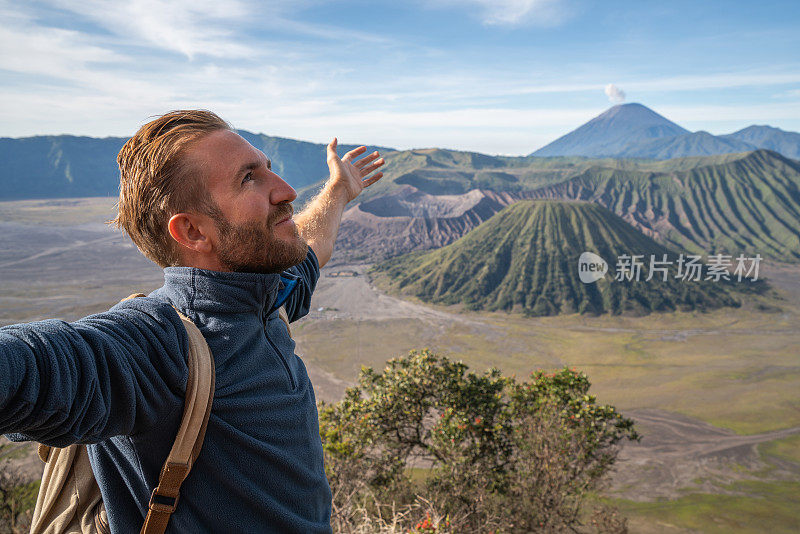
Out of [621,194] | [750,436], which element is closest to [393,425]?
[750,436]

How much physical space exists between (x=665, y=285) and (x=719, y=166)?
47.0m

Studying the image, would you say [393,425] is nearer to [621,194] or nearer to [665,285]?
[665,285]

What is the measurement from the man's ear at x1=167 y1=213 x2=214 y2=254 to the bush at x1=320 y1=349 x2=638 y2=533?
6624mm

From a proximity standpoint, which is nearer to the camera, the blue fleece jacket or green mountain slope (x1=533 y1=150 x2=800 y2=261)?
the blue fleece jacket

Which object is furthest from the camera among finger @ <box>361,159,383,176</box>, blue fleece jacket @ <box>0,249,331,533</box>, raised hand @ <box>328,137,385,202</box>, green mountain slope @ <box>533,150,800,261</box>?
green mountain slope @ <box>533,150,800,261</box>

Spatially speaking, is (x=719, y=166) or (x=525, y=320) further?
(x=719, y=166)

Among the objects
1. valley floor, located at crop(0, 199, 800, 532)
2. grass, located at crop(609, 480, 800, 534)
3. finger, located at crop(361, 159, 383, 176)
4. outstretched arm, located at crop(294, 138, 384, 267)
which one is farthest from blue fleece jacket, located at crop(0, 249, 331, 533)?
grass, located at crop(609, 480, 800, 534)

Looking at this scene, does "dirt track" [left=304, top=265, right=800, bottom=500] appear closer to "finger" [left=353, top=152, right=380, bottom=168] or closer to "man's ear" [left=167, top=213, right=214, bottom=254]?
"finger" [left=353, top=152, right=380, bottom=168]

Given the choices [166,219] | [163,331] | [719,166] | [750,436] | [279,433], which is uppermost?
[719,166]

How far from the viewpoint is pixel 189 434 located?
84 cm

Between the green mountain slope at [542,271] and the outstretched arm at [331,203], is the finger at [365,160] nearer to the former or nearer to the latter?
the outstretched arm at [331,203]

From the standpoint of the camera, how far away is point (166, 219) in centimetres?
95

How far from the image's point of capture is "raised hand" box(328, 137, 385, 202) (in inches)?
76.0

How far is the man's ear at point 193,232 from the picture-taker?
3.05ft
